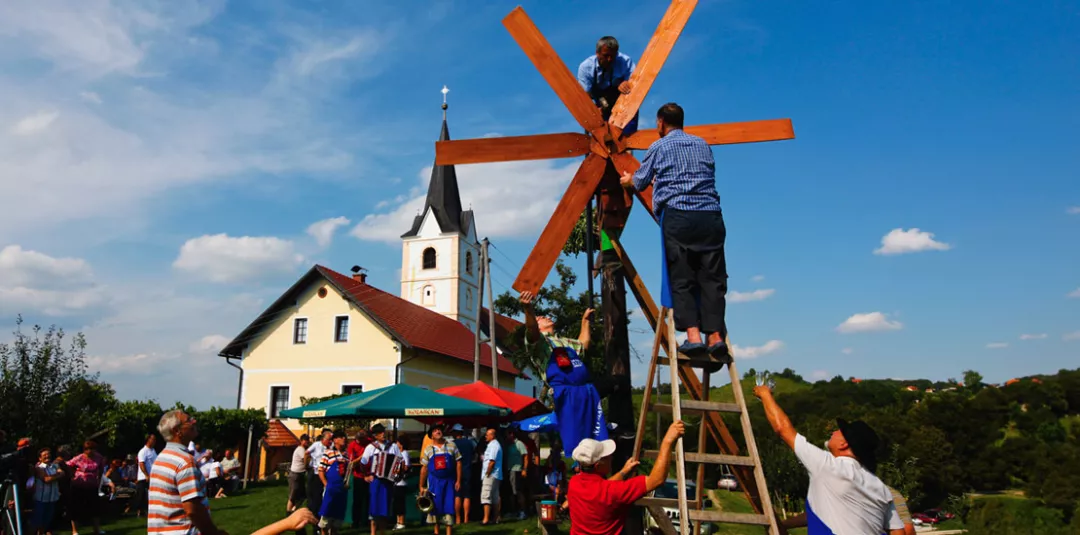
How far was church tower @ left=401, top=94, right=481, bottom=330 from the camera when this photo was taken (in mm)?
53125

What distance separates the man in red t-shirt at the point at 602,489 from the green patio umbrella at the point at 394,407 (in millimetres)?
8481

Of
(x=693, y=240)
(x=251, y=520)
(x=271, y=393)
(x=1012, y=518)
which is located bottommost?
(x=1012, y=518)

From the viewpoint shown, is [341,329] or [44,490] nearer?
[44,490]

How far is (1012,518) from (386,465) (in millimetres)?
17820

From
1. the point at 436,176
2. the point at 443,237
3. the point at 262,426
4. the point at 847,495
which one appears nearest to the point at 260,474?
the point at 262,426

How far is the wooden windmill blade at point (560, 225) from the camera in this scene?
5.63 meters

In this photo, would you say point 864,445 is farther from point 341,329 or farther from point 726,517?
point 341,329

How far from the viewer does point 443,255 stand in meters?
54.1

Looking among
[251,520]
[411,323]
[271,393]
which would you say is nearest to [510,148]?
[251,520]

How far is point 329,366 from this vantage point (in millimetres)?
33656

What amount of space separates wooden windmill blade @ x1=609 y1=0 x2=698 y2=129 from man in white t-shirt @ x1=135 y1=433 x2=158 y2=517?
972 centimetres

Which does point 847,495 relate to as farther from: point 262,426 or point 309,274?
point 309,274

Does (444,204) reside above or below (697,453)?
above

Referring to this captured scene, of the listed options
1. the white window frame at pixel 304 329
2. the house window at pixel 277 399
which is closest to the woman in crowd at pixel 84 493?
the white window frame at pixel 304 329
